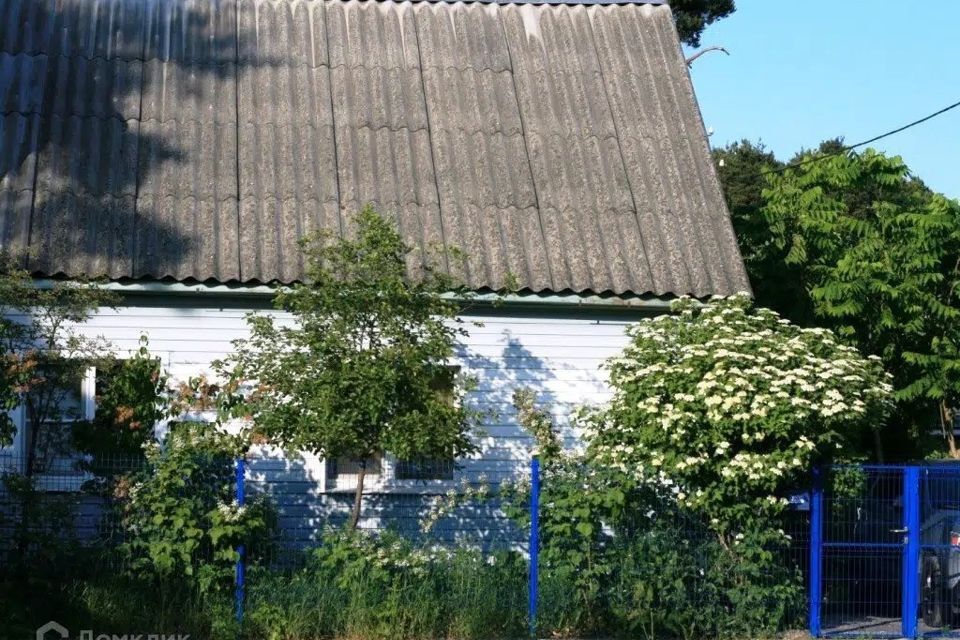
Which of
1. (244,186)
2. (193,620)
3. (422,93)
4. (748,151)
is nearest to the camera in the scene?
(193,620)

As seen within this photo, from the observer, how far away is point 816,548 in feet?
40.8

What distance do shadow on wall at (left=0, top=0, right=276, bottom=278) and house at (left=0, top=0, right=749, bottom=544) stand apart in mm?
28

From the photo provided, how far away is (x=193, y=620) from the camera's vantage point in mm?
11586

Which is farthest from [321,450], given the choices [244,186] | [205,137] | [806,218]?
[806,218]

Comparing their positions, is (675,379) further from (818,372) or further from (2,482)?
(2,482)

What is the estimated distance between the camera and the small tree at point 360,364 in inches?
462

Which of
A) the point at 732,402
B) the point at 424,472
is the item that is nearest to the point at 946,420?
the point at 732,402

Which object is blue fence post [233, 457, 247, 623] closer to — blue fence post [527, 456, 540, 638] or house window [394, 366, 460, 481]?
house window [394, 366, 460, 481]

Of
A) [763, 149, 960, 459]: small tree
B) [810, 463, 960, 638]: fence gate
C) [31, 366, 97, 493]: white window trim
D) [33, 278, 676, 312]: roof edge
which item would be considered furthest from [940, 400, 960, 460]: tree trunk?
[31, 366, 97, 493]: white window trim

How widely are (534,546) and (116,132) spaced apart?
7.39m

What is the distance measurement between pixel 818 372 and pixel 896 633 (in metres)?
2.77

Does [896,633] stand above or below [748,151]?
below

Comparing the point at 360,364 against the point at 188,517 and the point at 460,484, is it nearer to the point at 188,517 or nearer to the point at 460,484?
the point at 188,517

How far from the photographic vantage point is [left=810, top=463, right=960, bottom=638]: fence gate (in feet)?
41.0
